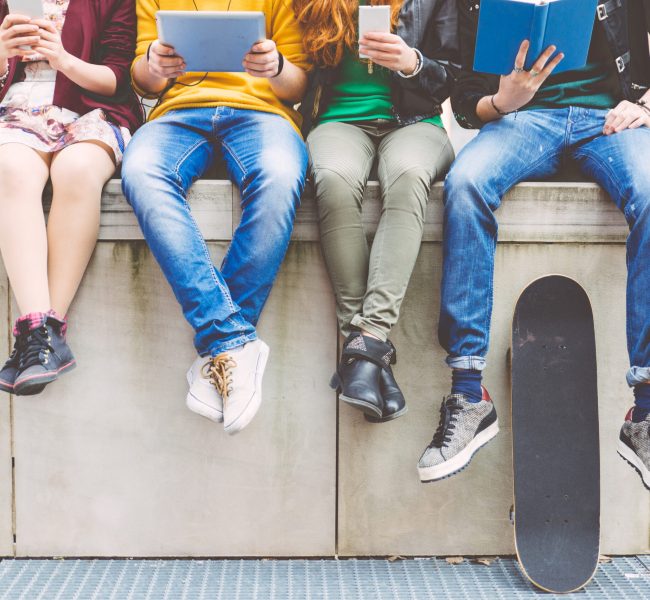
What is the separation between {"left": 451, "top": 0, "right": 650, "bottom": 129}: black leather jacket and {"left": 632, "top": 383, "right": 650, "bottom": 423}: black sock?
103 cm

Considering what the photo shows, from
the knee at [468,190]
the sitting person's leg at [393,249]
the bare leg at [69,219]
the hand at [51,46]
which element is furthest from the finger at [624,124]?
the hand at [51,46]

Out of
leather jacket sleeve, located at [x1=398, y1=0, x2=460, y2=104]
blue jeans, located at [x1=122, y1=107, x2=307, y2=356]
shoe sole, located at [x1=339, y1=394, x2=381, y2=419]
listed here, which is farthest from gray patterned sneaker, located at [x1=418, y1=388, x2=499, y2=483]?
leather jacket sleeve, located at [x1=398, y1=0, x2=460, y2=104]

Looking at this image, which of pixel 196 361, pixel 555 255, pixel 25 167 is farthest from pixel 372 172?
pixel 25 167

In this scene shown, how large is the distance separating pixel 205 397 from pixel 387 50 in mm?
1186

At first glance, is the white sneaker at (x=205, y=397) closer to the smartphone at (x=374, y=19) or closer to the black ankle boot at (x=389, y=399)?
the black ankle boot at (x=389, y=399)

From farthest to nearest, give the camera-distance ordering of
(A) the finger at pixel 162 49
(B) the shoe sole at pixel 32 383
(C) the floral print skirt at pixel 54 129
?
1. (C) the floral print skirt at pixel 54 129
2. (A) the finger at pixel 162 49
3. (B) the shoe sole at pixel 32 383

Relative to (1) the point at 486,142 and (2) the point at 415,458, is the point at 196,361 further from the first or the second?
(1) the point at 486,142

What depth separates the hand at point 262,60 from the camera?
2.28 m

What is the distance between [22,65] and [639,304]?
2.12m

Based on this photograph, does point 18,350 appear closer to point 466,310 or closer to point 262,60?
point 262,60

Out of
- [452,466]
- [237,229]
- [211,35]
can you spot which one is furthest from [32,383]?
[452,466]

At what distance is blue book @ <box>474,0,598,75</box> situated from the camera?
2.11 meters

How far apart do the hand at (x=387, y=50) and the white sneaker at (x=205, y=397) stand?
106 centimetres

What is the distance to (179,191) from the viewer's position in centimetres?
228
